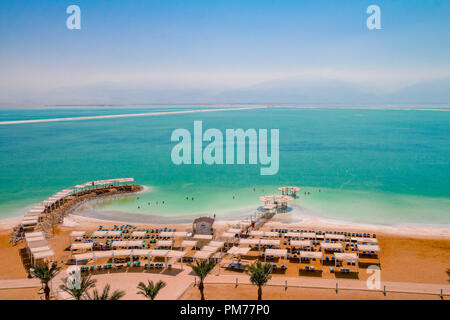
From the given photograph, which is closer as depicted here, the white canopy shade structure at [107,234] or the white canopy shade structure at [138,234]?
the white canopy shade structure at [107,234]

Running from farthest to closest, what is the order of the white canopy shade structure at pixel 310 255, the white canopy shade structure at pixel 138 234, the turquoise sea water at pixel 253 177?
the turquoise sea water at pixel 253 177
the white canopy shade structure at pixel 138 234
the white canopy shade structure at pixel 310 255

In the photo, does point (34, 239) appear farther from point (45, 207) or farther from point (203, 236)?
point (203, 236)

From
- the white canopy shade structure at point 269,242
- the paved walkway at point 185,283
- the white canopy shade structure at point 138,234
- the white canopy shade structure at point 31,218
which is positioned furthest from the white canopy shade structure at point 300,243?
the white canopy shade structure at point 31,218

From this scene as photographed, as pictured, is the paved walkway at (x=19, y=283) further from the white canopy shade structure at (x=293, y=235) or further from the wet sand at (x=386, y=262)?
the white canopy shade structure at (x=293, y=235)

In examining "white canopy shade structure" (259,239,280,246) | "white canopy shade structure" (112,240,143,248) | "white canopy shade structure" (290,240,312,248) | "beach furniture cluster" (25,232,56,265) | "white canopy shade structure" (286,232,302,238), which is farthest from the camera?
"white canopy shade structure" (286,232,302,238)

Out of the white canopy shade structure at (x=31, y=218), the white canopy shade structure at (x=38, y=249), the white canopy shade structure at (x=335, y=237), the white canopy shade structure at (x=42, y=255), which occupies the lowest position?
the white canopy shade structure at (x=335, y=237)

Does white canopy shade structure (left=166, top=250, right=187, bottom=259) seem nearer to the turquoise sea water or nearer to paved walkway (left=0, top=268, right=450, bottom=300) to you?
paved walkway (left=0, top=268, right=450, bottom=300)

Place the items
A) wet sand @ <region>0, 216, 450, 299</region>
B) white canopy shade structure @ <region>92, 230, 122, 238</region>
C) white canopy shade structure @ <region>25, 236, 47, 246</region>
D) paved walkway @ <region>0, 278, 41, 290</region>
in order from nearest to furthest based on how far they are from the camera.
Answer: wet sand @ <region>0, 216, 450, 299</region>
paved walkway @ <region>0, 278, 41, 290</region>
white canopy shade structure @ <region>25, 236, 47, 246</region>
white canopy shade structure @ <region>92, 230, 122, 238</region>

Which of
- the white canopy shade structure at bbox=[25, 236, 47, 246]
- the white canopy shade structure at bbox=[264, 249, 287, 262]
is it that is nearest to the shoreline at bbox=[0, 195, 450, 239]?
the white canopy shade structure at bbox=[25, 236, 47, 246]

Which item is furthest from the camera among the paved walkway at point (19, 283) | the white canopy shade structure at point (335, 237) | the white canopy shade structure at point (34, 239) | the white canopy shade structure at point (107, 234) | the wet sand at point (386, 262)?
the white canopy shade structure at point (107, 234)

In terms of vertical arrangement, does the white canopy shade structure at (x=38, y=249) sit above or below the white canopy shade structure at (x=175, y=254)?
above

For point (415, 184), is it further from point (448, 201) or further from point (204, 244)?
point (204, 244)
